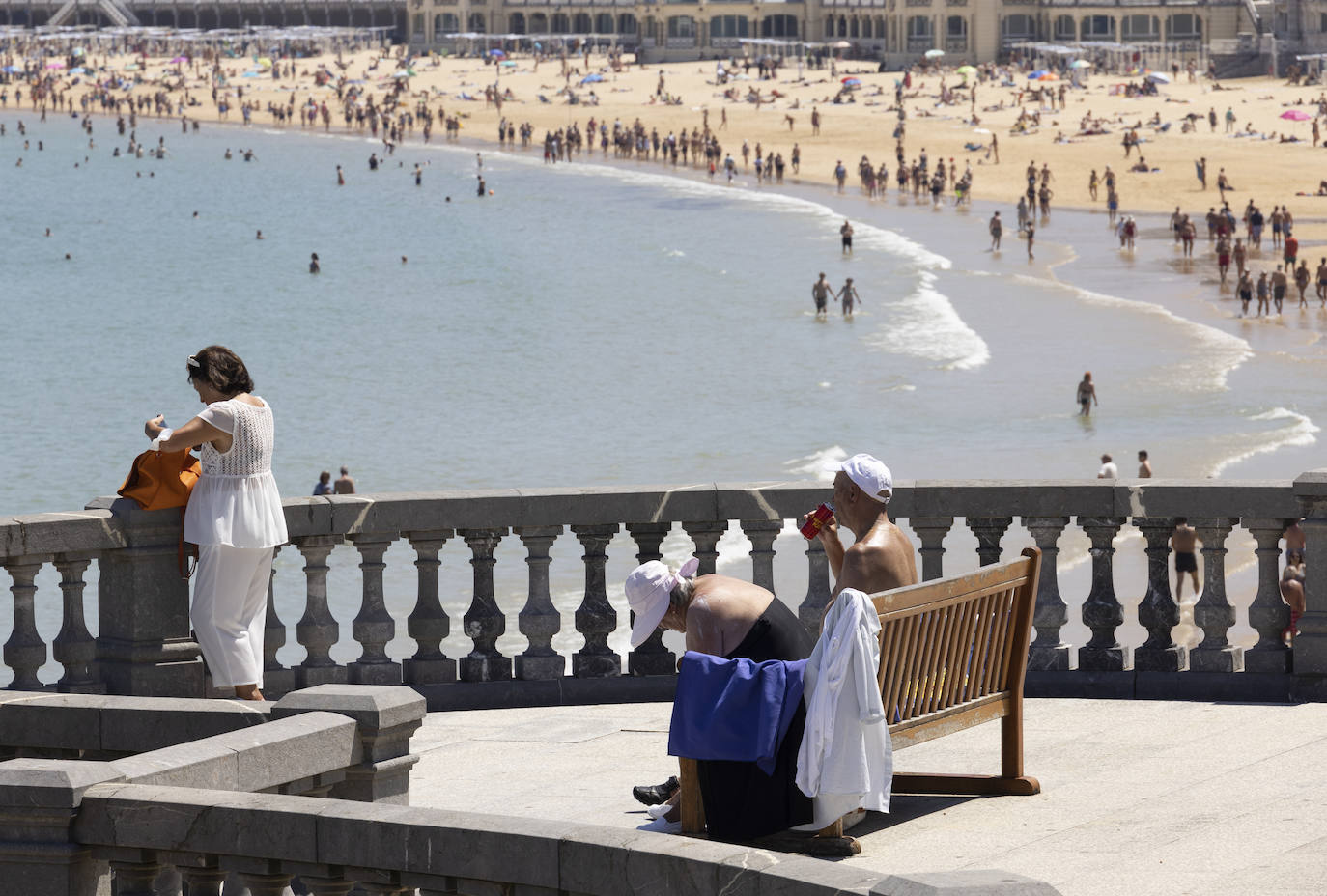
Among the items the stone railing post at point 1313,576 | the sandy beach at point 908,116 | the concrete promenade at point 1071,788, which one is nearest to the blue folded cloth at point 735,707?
the concrete promenade at point 1071,788

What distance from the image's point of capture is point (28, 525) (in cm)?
807

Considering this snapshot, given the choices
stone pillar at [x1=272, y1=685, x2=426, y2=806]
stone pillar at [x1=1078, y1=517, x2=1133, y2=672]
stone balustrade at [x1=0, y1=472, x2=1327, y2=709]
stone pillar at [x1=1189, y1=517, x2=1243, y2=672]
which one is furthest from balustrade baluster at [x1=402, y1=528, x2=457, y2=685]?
stone pillar at [x1=1189, y1=517, x2=1243, y2=672]

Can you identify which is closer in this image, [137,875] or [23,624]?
[137,875]

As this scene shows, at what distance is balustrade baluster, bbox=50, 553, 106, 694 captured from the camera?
26.9ft

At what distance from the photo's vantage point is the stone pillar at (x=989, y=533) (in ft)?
29.7

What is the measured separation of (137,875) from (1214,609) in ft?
18.4

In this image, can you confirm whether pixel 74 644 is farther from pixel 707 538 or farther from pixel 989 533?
pixel 989 533

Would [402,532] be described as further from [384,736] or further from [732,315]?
[732,315]

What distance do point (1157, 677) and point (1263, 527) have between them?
84 cm

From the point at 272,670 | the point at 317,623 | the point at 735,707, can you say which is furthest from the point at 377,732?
the point at 272,670

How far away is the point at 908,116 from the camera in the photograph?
105562 mm

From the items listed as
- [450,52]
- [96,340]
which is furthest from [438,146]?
[96,340]

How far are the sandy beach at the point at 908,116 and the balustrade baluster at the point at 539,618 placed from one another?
54.7 meters

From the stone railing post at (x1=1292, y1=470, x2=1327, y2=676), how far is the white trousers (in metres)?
4.42
